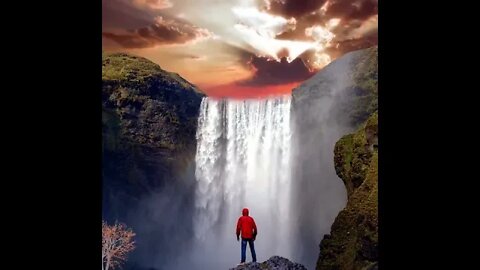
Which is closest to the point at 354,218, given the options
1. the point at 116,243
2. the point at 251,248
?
the point at 251,248

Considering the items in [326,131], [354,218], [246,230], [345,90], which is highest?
[345,90]

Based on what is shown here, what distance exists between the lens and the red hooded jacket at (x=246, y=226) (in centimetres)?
498

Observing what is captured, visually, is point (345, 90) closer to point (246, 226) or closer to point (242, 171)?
point (242, 171)

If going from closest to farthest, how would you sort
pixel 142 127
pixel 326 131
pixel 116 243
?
1. pixel 116 243
2. pixel 326 131
3. pixel 142 127

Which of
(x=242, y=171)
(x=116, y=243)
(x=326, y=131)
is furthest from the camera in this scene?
(x=242, y=171)

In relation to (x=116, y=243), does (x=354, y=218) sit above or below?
above

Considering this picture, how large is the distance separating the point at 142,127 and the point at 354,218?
2.30 metres

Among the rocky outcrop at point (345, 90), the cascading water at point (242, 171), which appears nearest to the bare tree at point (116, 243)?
the cascading water at point (242, 171)

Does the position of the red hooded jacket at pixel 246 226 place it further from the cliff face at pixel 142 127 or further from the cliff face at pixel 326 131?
the cliff face at pixel 142 127

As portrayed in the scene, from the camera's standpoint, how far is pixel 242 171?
524cm

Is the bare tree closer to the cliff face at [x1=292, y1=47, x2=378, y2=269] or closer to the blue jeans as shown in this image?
the blue jeans

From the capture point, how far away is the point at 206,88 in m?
5.20
